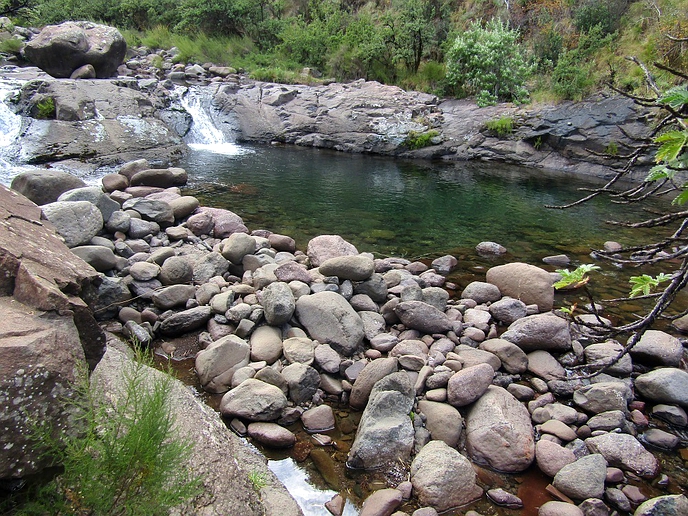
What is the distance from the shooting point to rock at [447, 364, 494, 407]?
4245 mm

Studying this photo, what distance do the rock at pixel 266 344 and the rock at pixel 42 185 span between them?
4362 mm

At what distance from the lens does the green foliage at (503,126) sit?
1725cm

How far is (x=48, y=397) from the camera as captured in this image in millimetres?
2047

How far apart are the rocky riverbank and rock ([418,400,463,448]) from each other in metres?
0.01

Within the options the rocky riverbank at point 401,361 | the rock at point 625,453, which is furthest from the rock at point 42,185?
the rock at point 625,453

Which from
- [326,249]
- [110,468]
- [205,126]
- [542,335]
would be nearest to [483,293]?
[542,335]

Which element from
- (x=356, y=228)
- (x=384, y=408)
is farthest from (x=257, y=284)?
(x=356, y=228)

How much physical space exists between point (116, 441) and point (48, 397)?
35cm

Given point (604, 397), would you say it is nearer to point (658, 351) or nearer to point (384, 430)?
point (658, 351)

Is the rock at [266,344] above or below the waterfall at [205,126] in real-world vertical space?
above

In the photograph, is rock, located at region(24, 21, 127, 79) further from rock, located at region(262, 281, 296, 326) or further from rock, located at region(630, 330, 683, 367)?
rock, located at region(630, 330, 683, 367)

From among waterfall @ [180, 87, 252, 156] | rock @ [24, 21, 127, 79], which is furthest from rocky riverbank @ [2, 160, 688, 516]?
rock @ [24, 21, 127, 79]

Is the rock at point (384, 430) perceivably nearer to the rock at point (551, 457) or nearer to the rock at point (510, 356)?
the rock at point (551, 457)

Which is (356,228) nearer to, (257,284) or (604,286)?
(257,284)
